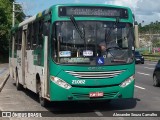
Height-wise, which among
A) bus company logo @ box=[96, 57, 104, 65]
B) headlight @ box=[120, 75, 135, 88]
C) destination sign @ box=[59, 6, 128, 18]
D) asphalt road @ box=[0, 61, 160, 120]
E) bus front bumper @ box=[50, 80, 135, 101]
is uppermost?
destination sign @ box=[59, 6, 128, 18]

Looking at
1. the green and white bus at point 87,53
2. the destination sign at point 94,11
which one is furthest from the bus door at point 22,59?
the destination sign at point 94,11

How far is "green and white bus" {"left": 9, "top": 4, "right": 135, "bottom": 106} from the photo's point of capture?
1111 centimetres

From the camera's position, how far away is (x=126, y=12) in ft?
39.3

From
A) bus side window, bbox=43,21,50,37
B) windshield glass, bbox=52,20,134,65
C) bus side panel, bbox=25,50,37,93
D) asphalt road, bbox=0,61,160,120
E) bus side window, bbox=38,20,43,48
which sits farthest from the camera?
bus side panel, bbox=25,50,37,93

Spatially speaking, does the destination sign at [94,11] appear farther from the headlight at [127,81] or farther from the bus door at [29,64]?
the bus door at [29,64]

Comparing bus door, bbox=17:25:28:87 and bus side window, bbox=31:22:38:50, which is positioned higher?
bus side window, bbox=31:22:38:50

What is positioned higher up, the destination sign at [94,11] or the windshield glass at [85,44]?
the destination sign at [94,11]

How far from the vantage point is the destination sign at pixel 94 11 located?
451 inches

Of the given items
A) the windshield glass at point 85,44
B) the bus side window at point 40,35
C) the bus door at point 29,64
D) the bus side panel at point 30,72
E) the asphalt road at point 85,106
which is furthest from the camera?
the bus door at point 29,64

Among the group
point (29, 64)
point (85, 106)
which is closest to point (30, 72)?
point (29, 64)

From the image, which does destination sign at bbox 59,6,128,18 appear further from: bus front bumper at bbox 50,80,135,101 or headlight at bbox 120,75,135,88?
bus front bumper at bbox 50,80,135,101

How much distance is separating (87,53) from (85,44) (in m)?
0.25

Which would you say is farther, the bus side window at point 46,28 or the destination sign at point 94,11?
the bus side window at point 46,28

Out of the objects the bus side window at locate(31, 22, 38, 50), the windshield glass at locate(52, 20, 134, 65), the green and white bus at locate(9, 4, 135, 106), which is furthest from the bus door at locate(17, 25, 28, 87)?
the windshield glass at locate(52, 20, 134, 65)
